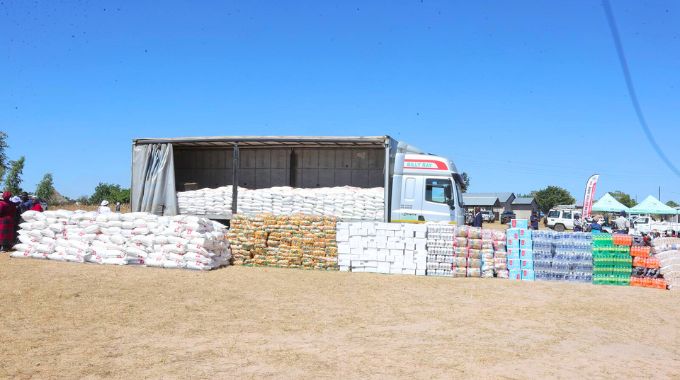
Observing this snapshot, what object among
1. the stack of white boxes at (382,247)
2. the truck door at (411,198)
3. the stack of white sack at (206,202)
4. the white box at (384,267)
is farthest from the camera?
the stack of white sack at (206,202)

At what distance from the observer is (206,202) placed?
14.8 meters

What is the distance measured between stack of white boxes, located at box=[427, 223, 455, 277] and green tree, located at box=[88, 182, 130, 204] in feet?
156

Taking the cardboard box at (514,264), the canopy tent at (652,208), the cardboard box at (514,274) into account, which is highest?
the canopy tent at (652,208)

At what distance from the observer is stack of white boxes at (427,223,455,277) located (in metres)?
12.5

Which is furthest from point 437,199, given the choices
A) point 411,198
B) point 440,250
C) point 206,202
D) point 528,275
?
point 206,202

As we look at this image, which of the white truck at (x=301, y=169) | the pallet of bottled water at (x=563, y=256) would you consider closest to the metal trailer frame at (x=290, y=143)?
the white truck at (x=301, y=169)

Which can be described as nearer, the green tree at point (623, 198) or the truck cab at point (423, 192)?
the truck cab at point (423, 192)

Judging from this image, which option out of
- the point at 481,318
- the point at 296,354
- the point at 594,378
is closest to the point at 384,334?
the point at 296,354

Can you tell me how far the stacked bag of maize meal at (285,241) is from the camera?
13070 millimetres

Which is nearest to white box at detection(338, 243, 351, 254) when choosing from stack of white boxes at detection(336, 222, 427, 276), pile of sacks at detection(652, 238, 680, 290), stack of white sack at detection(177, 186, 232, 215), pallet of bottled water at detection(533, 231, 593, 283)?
stack of white boxes at detection(336, 222, 427, 276)

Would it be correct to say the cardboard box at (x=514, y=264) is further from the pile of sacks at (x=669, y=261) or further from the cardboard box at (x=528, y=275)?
the pile of sacks at (x=669, y=261)

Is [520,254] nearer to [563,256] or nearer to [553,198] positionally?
[563,256]

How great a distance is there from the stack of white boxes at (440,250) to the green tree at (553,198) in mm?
92186

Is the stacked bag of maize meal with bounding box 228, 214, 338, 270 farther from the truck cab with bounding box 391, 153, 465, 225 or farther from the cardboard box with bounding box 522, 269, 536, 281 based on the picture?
the cardboard box with bounding box 522, 269, 536, 281
